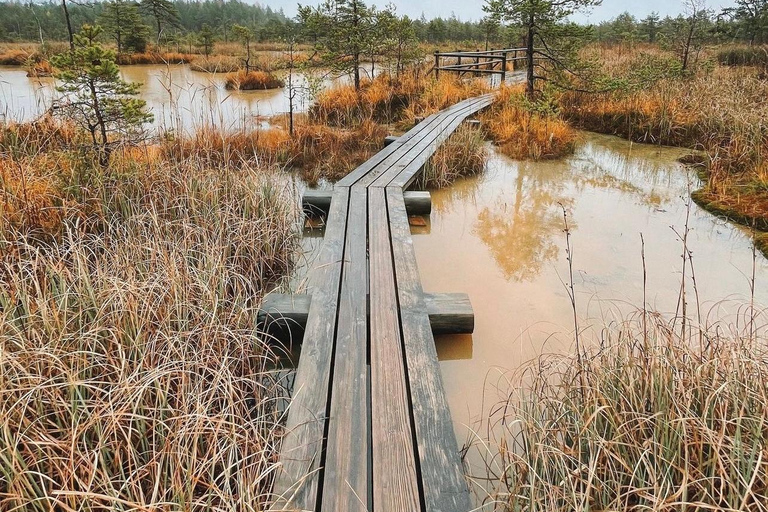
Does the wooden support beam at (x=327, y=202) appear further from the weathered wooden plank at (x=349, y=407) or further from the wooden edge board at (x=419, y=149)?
the weathered wooden plank at (x=349, y=407)

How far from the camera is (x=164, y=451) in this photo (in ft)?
4.73

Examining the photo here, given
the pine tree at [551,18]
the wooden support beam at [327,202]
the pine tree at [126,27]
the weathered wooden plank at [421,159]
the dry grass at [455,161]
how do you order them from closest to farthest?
the wooden support beam at [327,202]
the weathered wooden plank at [421,159]
the dry grass at [455,161]
the pine tree at [551,18]
the pine tree at [126,27]

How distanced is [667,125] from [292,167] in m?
5.20

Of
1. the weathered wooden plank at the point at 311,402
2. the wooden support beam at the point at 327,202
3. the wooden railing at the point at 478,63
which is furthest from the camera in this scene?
the wooden railing at the point at 478,63

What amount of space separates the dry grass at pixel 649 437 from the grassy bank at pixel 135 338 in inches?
33.1

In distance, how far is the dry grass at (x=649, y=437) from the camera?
54.0 inches

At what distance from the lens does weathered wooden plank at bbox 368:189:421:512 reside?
1490 mm

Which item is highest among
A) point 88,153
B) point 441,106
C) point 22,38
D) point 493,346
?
point 22,38

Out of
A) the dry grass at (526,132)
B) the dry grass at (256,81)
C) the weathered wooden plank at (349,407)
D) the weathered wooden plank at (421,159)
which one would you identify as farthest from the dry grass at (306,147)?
the dry grass at (256,81)

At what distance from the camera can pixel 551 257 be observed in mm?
3742

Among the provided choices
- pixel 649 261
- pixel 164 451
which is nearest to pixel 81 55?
pixel 164 451

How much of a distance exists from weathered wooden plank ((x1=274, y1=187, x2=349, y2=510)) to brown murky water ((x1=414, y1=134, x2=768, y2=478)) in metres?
0.58

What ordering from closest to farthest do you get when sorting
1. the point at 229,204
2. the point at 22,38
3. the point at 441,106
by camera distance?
the point at 229,204
the point at 441,106
the point at 22,38

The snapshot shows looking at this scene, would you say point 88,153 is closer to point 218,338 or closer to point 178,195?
point 178,195
